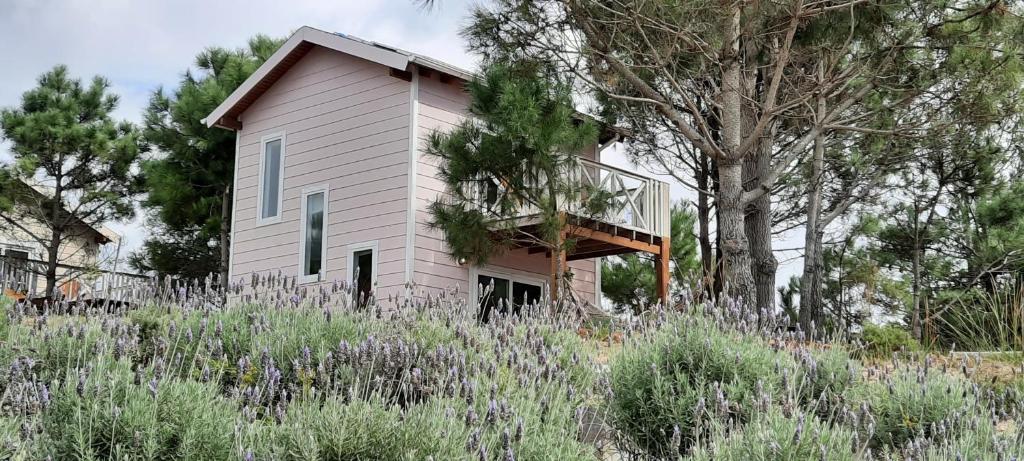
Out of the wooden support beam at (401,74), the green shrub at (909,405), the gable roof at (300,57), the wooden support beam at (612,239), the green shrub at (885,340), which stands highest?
the gable roof at (300,57)

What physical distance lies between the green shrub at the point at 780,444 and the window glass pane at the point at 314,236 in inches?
496

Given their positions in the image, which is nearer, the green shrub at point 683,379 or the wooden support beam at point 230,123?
the green shrub at point 683,379

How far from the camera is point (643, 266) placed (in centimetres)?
2030

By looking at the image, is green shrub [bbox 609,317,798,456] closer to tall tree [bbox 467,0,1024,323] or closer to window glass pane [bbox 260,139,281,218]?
tall tree [bbox 467,0,1024,323]

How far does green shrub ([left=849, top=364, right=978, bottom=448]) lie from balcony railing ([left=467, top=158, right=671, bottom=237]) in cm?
824

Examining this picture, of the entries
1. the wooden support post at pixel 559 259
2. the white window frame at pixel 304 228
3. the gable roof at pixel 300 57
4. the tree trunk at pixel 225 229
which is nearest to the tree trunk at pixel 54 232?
the tree trunk at pixel 225 229

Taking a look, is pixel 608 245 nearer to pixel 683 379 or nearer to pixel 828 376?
pixel 828 376

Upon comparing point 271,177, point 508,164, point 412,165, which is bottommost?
point 508,164

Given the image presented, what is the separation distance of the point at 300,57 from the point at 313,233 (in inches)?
128

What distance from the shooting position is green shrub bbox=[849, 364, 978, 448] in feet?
18.4

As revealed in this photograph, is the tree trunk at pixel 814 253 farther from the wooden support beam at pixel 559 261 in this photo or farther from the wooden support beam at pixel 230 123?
the wooden support beam at pixel 230 123

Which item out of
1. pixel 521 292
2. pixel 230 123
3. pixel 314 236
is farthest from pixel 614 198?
pixel 230 123

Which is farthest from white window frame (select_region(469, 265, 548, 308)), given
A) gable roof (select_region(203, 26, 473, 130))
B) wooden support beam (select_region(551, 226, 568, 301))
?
gable roof (select_region(203, 26, 473, 130))

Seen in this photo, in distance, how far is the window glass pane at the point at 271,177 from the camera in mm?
17469
